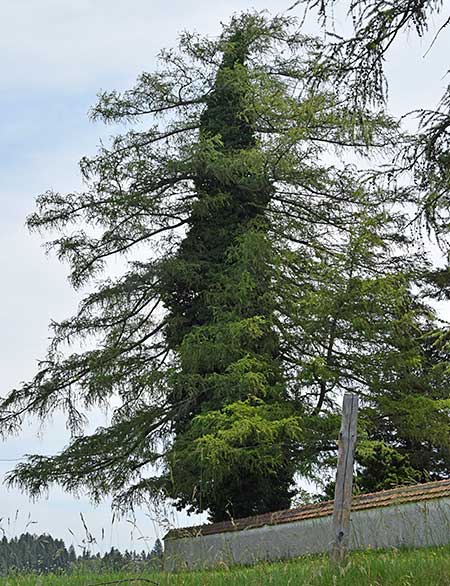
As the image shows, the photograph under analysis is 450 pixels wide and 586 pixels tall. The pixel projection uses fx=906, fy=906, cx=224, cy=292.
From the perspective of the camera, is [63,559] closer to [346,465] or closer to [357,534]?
[346,465]

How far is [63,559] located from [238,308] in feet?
39.4

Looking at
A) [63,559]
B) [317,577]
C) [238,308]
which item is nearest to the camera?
[317,577]

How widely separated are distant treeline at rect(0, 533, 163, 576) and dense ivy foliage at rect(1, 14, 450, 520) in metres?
9.28

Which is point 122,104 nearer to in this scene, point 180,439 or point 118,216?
point 118,216

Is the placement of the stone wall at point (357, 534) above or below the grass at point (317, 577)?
above

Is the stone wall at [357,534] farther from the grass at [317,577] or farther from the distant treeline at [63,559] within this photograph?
the grass at [317,577]

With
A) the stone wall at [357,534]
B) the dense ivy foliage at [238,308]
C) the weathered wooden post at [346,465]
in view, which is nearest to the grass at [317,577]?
the weathered wooden post at [346,465]

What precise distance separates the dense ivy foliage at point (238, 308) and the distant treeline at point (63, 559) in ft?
30.5

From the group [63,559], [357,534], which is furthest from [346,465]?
[357,534]

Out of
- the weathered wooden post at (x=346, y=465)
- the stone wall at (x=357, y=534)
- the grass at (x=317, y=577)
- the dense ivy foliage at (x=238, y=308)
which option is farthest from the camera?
the dense ivy foliage at (x=238, y=308)

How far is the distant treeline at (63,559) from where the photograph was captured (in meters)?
6.62

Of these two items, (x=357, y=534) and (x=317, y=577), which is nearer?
(x=317, y=577)

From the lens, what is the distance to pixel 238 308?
737 inches

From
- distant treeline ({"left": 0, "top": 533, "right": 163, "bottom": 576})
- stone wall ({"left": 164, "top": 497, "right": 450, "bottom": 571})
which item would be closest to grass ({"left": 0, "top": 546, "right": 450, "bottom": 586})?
distant treeline ({"left": 0, "top": 533, "right": 163, "bottom": 576})
